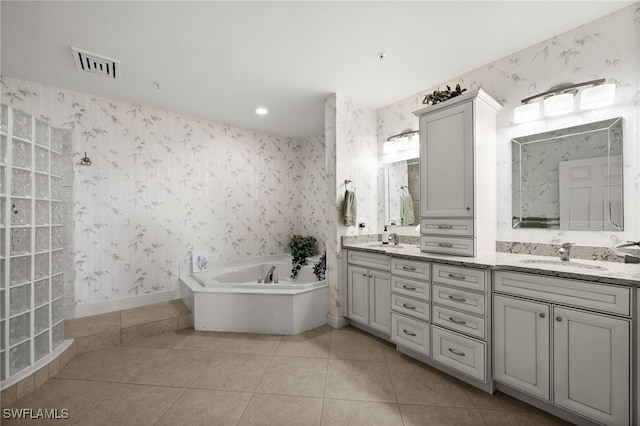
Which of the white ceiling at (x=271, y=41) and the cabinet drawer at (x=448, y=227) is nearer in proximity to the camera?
the white ceiling at (x=271, y=41)

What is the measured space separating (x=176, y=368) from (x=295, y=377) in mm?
960

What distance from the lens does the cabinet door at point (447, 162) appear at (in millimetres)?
2070

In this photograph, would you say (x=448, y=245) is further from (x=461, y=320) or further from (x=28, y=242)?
(x=28, y=242)

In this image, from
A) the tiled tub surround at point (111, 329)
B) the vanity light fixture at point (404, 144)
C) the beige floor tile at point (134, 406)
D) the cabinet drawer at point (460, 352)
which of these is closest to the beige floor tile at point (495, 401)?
the cabinet drawer at point (460, 352)

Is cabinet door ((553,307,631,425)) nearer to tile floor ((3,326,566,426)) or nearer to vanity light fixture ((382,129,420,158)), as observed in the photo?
tile floor ((3,326,566,426))

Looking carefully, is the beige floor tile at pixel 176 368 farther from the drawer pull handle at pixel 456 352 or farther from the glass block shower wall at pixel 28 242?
the drawer pull handle at pixel 456 352

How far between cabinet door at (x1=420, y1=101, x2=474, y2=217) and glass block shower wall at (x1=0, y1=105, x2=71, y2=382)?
299cm

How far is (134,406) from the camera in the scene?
1707 mm

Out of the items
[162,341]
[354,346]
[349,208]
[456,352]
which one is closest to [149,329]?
[162,341]

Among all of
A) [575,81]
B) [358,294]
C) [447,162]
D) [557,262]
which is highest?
[575,81]

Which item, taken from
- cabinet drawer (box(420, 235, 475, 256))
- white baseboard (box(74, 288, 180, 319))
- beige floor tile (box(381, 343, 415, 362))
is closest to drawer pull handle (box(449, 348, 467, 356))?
beige floor tile (box(381, 343, 415, 362))

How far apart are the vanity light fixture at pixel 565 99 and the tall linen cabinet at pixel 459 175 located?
20 centimetres

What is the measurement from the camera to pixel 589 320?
1.42 meters

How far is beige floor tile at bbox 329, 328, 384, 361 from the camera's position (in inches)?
91.0
